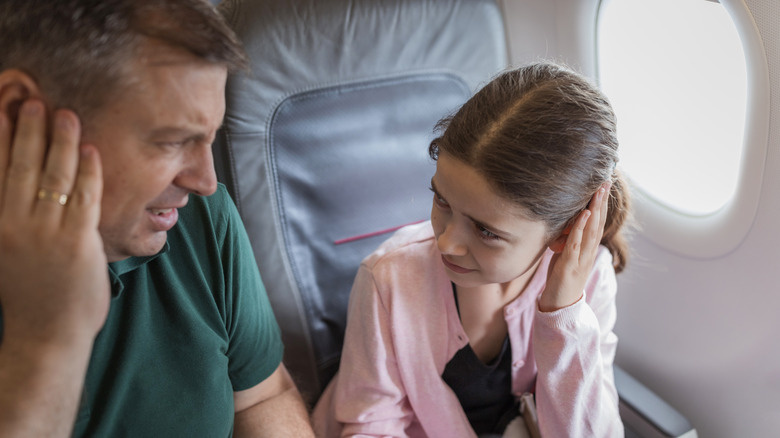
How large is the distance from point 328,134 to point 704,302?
3.51 feet

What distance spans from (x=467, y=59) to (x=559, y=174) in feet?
2.29

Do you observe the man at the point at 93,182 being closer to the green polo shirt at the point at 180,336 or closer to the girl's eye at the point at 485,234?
the green polo shirt at the point at 180,336

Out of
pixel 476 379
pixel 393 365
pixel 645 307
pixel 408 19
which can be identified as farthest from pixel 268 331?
pixel 645 307

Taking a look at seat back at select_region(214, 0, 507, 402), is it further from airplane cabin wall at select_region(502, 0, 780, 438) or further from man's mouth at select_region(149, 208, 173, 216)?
man's mouth at select_region(149, 208, 173, 216)

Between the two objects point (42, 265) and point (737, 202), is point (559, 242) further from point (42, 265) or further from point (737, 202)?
point (42, 265)

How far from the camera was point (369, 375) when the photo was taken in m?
1.42

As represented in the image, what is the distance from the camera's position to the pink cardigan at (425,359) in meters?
1.37

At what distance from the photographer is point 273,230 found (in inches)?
61.3

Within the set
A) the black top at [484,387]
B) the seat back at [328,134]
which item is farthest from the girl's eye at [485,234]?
the seat back at [328,134]

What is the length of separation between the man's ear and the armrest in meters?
1.40

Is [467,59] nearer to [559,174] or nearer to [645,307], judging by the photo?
[559,174]

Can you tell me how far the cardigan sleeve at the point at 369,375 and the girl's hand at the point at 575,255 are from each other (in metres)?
0.35

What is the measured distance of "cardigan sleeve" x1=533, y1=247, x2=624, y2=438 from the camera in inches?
51.5

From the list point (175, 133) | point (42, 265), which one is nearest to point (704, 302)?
point (175, 133)
